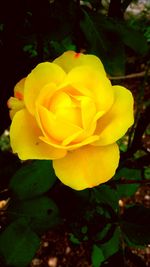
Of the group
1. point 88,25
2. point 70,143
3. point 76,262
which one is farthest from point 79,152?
point 76,262

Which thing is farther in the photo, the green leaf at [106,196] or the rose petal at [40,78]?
the green leaf at [106,196]

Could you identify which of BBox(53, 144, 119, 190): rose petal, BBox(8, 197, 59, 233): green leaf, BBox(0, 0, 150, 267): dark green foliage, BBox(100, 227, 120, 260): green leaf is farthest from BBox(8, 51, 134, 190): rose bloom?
BBox(100, 227, 120, 260): green leaf

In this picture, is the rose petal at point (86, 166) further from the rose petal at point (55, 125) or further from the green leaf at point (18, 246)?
the green leaf at point (18, 246)

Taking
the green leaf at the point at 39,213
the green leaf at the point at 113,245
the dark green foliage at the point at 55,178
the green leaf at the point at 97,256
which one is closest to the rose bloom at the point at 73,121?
the dark green foliage at the point at 55,178

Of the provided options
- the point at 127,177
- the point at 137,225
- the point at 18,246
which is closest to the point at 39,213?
the point at 18,246

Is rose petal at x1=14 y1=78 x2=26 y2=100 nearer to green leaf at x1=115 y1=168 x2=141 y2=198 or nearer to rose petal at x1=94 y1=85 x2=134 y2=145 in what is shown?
rose petal at x1=94 y1=85 x2=134 y2=145
